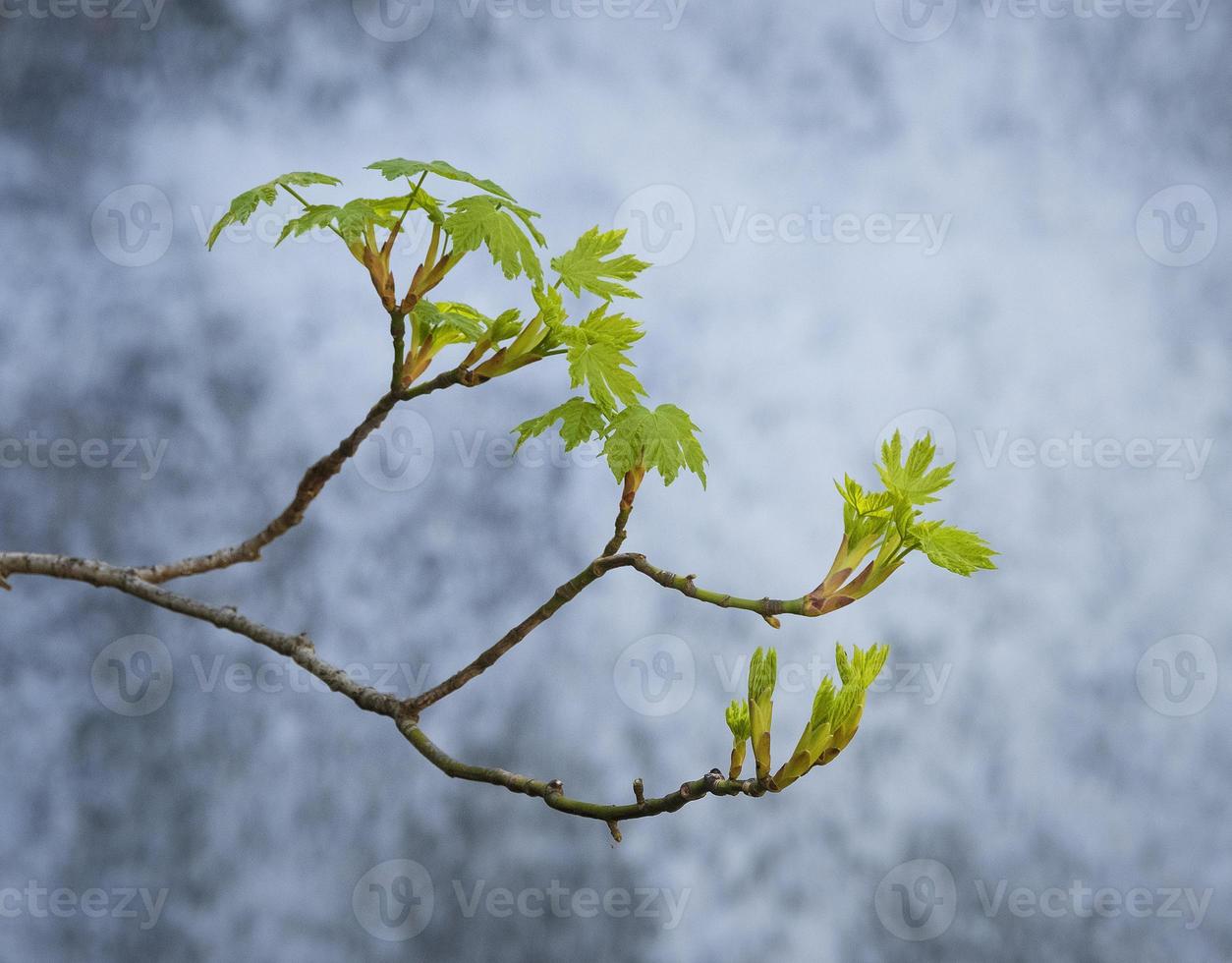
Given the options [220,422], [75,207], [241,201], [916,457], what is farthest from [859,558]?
[75,207]

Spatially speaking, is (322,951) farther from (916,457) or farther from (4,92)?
(916,457)

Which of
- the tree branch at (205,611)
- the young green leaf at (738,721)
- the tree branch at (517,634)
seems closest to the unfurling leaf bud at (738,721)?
the young green leaf at (738,721)

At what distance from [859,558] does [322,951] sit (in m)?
1.94

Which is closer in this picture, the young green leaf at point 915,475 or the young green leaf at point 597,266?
the young green leaf at point 915,475

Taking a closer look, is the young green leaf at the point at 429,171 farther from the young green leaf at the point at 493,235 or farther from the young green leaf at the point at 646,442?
the young green leaf at the point at 646,442

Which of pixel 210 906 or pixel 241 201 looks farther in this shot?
pixel 210 906

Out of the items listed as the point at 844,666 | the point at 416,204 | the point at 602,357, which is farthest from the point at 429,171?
the point at 844,666

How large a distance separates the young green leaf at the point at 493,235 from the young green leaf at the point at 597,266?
60mm

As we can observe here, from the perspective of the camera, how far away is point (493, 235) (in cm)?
76

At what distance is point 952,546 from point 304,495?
45 centimetres

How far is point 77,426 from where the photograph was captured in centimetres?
237

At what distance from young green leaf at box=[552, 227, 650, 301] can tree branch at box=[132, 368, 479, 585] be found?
10 centimetres

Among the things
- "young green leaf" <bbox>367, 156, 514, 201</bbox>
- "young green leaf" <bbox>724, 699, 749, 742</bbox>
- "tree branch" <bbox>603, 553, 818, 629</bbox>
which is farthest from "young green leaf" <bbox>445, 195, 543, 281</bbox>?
Answer: "young green leaf" <bbox>724, 699, 749, 742</bbox>

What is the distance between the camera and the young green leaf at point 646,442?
0.77m
